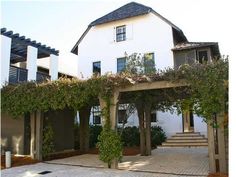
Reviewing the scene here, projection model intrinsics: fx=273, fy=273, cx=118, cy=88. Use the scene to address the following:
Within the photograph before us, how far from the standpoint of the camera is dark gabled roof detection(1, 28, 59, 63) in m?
15.7

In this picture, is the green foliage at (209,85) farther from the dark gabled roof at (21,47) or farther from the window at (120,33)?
the window at (120,33)

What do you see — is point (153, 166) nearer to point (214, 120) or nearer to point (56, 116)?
point (214, 120)

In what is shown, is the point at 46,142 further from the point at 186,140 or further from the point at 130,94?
the point at 186,140

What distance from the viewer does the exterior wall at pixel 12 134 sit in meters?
13.2

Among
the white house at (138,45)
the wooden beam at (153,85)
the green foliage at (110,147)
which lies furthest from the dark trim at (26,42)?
the green foliage at (110,147)

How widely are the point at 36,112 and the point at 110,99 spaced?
4.03 meters

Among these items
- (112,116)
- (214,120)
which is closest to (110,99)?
(112,116)

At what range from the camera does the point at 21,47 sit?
1748cm

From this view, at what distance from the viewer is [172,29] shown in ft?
63.9

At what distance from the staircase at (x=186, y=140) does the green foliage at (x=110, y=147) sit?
779 centimetres

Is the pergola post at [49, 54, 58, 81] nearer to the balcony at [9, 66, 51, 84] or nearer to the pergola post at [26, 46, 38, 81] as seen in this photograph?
the pergola post at [26, 46, 38, 81]

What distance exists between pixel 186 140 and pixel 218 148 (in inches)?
350

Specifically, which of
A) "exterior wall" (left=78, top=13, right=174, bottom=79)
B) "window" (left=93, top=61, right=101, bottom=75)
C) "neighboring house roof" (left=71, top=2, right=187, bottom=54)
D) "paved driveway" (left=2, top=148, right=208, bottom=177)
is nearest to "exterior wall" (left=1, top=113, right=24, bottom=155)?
"paved driveway" (left=2, top=148, right=208, bottom=177)

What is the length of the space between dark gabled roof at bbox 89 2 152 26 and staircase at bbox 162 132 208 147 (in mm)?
9248
